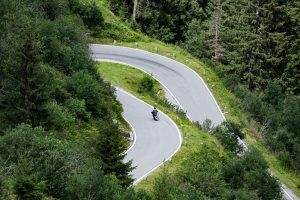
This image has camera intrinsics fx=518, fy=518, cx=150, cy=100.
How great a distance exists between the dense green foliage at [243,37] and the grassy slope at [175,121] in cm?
1256

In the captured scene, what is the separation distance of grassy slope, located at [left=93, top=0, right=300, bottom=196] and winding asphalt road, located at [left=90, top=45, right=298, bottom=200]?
1.03m

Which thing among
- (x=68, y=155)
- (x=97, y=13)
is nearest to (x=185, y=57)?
(x=97, y=13)

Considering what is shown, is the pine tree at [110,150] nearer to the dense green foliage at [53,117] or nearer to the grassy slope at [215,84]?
the dense green foliage at [53,117]

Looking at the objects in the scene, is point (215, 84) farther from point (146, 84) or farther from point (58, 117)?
point (58, 117)

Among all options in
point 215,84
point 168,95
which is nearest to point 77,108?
point 168,95

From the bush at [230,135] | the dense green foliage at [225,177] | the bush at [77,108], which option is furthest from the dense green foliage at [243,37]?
the bush at [77,108]

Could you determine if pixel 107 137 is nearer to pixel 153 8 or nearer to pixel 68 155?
pixel 68 155

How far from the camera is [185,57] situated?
62.7 meters

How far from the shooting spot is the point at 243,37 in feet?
238

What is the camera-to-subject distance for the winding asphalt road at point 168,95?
38.9 metres

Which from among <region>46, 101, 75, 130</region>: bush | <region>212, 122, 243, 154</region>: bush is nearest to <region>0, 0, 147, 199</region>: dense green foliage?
<region>46, 101, 75, 130</region>: bush

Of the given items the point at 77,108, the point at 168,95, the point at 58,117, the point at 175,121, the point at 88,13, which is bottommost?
the point at 168,95

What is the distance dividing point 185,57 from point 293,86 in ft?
56.6

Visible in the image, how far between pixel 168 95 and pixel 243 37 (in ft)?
73.9
